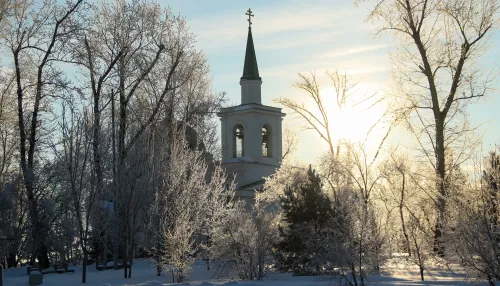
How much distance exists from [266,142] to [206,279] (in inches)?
867

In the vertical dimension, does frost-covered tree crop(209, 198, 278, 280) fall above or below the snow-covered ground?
above

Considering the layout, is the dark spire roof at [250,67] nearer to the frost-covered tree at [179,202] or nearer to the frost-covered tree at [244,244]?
the frost-covered tree at [179,202]

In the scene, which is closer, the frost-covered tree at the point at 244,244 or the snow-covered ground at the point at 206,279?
the snow-covered ground at the point at 206,279

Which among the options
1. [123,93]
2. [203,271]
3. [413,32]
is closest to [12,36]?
[123,93]

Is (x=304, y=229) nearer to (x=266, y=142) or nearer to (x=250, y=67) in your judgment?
(x=250, y=67)

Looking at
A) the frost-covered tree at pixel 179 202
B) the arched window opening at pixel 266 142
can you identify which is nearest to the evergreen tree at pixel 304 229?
the frost-covered tree at pixel 179 202

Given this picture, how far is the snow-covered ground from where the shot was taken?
17.0 meters

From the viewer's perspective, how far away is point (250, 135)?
40875mm

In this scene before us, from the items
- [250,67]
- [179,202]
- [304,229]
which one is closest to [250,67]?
[250,67]

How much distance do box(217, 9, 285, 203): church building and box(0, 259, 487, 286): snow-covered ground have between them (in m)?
13.9

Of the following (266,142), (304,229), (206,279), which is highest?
(266,142)

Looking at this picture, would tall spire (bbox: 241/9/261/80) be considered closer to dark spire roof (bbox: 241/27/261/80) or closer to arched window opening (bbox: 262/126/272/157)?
dark spire roof (bbox: 241/27/261/80)

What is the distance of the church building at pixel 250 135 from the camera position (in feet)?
132

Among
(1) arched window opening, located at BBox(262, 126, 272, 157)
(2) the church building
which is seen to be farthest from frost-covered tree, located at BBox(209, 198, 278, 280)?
(1) arched window opening, located at BBox(262, 126, 272, 157)
